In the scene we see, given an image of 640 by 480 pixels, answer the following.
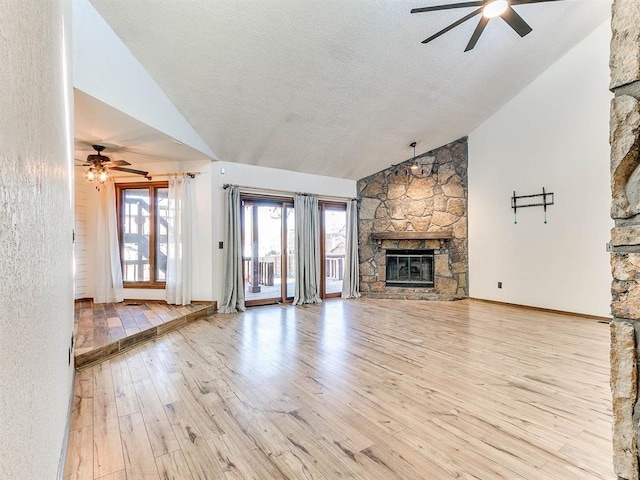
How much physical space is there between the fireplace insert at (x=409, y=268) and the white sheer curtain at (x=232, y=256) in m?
3.25

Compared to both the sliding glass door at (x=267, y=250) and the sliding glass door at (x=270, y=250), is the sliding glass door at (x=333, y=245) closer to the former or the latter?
the sliding glass door at (x=270, y=250)

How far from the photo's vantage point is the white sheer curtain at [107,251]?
16.3 feet

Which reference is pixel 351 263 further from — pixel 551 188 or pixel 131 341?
pixel 131 341

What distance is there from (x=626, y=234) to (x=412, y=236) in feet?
18.0

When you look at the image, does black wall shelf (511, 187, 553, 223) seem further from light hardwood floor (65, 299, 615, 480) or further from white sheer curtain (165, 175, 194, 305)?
white sheer curtain (165, 175, 194, 305)

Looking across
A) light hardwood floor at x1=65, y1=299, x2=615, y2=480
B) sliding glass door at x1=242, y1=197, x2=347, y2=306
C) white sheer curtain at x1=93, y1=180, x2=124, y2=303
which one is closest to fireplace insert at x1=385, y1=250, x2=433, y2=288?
sliding glass door at x1=242, y1=197, x2=347, y2=306

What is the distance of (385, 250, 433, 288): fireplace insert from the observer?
21.3ft

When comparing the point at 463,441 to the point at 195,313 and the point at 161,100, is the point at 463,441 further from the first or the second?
the point at 161,100

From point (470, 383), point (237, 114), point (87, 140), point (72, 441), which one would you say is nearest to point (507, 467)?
point (470, 383)

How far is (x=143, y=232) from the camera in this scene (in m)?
5.30

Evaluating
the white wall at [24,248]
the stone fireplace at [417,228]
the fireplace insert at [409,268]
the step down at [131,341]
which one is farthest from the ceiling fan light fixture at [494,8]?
the step down at [131,341]

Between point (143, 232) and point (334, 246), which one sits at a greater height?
point (143, 232)

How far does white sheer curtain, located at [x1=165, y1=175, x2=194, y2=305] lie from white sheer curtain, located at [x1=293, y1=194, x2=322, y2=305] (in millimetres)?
1910

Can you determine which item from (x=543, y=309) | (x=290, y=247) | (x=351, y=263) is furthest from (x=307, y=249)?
(x=543, y=309)
